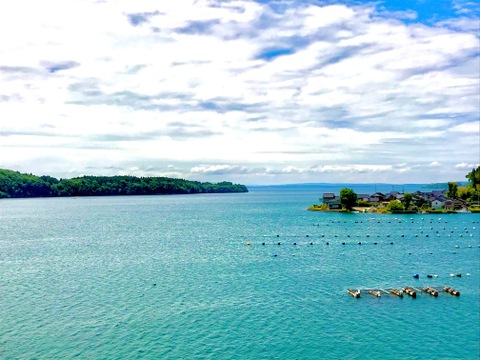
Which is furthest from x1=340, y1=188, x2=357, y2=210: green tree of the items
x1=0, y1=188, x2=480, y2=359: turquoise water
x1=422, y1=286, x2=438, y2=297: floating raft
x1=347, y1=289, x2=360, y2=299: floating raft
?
x1=347, y1=289, x2=360, y2=299: floating raft

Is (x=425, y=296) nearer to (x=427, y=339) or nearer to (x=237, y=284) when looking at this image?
(x=427, y=339)

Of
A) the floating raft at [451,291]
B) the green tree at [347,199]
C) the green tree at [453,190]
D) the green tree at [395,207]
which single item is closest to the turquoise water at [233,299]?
the floating raft at [451,291]

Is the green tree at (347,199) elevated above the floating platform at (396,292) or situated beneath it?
elevated above

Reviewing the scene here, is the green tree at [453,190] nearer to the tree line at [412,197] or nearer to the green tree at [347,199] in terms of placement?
the tree line at [412,197]

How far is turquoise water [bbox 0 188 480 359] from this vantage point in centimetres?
2914

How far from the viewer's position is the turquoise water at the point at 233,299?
2914cm

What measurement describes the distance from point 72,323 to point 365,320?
892 inches

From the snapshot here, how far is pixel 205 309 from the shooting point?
119 ft

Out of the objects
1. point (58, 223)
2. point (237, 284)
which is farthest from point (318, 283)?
point (58, 223)

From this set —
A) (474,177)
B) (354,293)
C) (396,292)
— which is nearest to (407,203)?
(474,177)

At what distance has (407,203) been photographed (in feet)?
416

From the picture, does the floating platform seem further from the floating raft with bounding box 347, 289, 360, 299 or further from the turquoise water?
the floating raft with bounding box 347, 289, 360, 299

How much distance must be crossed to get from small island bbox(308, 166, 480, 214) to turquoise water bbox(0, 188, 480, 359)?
50.2 meters

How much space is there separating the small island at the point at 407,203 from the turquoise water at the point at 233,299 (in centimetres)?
5024
